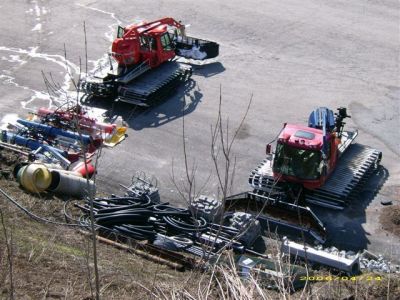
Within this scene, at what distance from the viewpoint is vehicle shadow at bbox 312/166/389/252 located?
1652cm

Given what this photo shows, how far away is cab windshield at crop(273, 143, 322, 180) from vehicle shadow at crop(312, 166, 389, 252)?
109cm

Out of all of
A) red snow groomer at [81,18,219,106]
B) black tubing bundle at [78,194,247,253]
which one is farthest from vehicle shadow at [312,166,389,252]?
red snow groomer at [81,18,219,106]

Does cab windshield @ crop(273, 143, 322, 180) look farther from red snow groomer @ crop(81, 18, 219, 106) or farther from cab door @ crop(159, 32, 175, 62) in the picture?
cab door @ crop(159, 32, 175, 62)

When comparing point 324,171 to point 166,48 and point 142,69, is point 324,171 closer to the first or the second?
point 142,69

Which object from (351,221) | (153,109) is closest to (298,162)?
(351,221)

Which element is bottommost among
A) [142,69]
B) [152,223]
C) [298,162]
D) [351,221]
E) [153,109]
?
[153,109]

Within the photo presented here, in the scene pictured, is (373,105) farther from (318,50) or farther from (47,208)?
(47,208)

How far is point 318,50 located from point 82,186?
12.7 m

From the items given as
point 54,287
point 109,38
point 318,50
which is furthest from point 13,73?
point 54,287

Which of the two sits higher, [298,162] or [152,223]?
[298,162]

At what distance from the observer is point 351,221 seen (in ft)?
56.7

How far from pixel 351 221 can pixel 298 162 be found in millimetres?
1953

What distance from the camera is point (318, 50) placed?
26.7 meters

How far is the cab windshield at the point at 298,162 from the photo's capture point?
1686 cm
